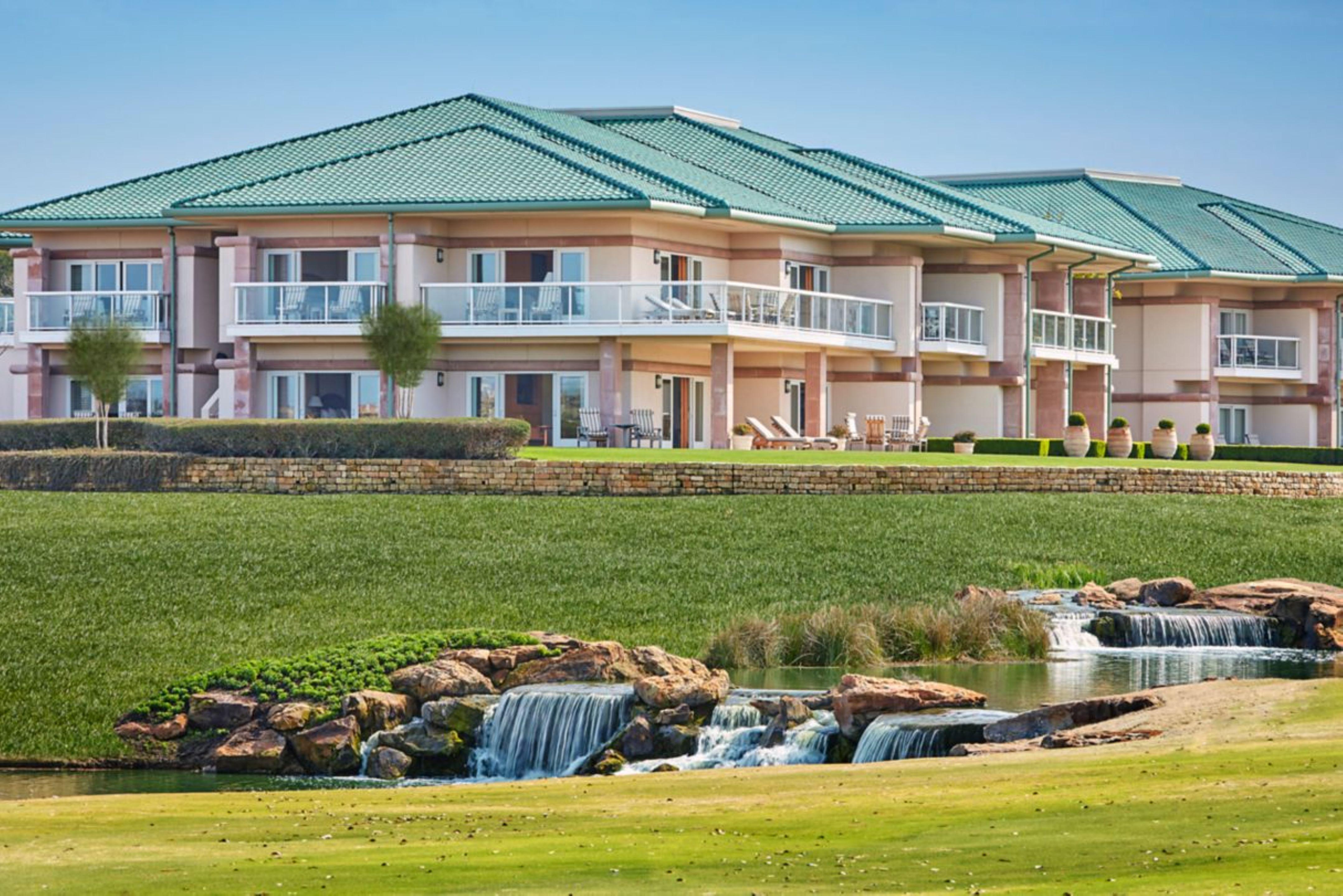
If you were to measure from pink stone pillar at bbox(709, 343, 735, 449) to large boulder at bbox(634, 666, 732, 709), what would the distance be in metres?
26.6

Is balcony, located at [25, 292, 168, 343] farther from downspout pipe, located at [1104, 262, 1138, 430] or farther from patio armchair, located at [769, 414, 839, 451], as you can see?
downspout pipe, located at [1104, 262, 1138, 430]

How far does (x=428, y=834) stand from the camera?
1391 centimetres

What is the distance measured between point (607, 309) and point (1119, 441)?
15.2 metres

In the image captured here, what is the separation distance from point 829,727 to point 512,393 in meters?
29.6

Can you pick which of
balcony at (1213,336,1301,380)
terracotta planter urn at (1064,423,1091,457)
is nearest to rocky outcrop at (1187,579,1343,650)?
terracotta planter urn at (1064,423,1091,457)

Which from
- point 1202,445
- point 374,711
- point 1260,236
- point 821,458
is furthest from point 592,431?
point 1260,236

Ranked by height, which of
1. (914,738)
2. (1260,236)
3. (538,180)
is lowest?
(914,738)

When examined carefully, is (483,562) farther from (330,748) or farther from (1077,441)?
(1077,441)

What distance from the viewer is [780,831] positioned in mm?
13562

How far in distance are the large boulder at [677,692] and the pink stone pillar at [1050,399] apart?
40.3 metres

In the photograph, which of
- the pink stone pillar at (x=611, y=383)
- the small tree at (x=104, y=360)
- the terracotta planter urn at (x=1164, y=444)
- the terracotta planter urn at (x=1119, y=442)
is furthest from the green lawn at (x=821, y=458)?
the small tree at (x=104, y=360)

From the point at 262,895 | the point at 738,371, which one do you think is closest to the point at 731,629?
the point at 262,895

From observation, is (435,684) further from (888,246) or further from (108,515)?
(888,246)

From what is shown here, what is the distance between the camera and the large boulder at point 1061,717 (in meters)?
19.6
